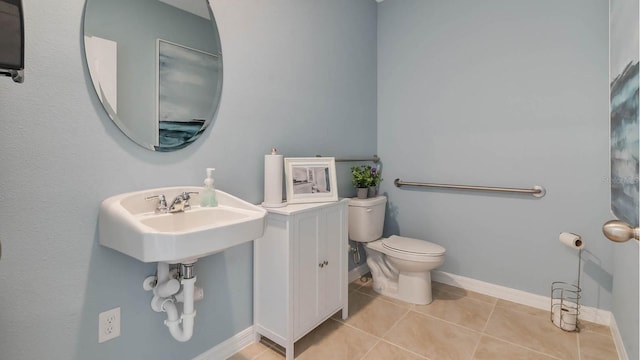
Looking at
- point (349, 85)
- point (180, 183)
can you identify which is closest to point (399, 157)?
point (349, 85)

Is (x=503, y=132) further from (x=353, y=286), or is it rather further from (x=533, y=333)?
(x=353, y=286)

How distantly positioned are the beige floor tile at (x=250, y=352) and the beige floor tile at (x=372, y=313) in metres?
0.56

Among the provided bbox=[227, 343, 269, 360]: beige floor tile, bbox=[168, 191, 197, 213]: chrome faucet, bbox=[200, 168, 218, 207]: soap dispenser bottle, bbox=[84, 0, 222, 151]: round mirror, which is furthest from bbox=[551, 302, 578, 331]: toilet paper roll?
bbox=[84, 0, 222, 151]: round mirror

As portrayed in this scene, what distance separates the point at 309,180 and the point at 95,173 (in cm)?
106

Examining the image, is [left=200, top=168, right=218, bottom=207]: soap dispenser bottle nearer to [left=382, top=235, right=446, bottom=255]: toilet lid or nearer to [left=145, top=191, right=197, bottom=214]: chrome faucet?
[left=145, top=191, right=197, bottom=214]: chrome faucet

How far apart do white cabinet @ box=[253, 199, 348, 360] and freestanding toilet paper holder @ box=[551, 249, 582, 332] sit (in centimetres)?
137

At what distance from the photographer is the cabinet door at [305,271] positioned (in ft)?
5.28

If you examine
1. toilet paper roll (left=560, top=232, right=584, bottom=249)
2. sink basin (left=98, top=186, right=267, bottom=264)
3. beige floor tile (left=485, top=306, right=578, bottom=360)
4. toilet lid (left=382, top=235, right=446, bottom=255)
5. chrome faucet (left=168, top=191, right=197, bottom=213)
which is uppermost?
chrome faucet (left=168, top=191, right=197, bottom=213)

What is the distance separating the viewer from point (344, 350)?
167cm

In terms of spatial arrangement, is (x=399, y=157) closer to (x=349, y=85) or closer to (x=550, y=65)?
(x=349, y=85)

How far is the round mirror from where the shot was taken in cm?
118

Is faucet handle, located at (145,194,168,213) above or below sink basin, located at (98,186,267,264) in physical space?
above

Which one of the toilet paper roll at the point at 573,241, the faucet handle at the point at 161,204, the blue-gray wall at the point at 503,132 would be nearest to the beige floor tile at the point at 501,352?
the blue-gray wall at the point at 503,132

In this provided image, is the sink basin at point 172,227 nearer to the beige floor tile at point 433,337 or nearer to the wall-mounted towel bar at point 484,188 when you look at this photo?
the beige floor tile at point 433,337
